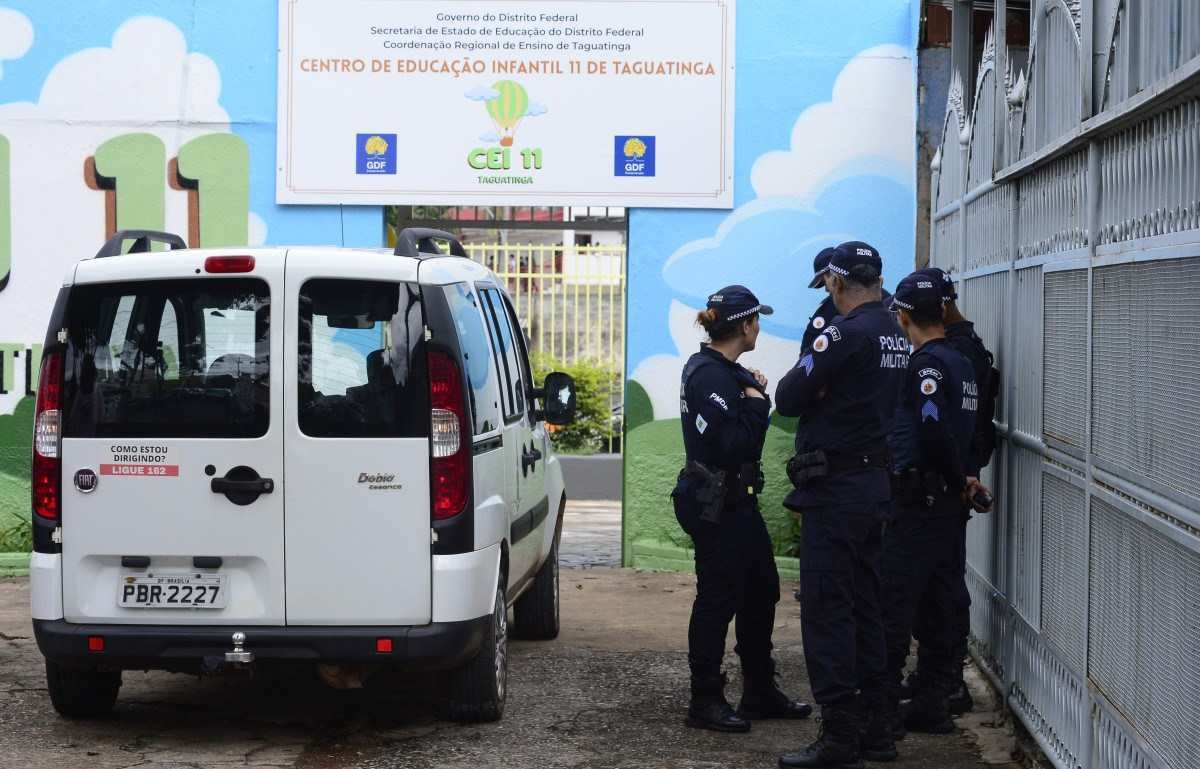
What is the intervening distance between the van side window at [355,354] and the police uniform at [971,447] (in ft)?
7.35

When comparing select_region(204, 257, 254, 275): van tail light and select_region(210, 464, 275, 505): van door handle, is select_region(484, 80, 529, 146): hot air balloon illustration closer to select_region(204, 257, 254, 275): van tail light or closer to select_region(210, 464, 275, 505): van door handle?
select_region(204, 257, 254, 275): van tail light

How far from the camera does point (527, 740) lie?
638 cm

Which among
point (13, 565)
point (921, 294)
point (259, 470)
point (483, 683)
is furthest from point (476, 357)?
point (13, 565)

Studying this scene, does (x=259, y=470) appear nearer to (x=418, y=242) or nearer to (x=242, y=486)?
(x=242, y=486)

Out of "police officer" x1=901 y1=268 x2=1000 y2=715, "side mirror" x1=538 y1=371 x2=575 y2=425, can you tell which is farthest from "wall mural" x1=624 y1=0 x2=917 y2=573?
"police officer" x1=901 y1=268 x2=1000 y2=715

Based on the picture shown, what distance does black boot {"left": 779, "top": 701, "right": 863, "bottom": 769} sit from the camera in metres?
5.79

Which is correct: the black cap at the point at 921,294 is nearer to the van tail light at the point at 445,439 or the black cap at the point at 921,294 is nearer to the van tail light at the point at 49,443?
the van tail light at the point at 445,439

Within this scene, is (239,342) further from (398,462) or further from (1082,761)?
(1082,761)

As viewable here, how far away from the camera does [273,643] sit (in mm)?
5930

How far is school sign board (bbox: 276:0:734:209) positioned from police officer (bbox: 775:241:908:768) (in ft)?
16.7

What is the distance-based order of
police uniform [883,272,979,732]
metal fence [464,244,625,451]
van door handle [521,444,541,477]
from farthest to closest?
metal fence [464,244,625,451] → van door handle [521,444,541,477] → police uniform [883,272,979,732]

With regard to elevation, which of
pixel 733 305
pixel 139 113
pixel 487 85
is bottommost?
pixel 733 305

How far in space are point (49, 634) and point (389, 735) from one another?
4.64ft

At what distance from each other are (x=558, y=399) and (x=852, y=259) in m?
2.28
